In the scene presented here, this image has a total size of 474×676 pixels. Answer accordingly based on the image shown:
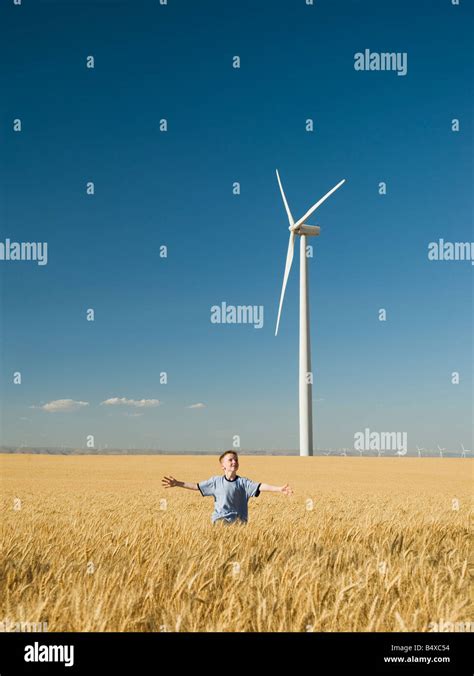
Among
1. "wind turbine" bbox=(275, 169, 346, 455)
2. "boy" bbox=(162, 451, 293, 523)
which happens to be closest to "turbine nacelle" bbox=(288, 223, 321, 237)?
"wind turbine" bbox=(275, 169, 346, 455)

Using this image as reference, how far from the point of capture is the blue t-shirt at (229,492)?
1023cm

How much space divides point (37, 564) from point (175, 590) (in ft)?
8.21

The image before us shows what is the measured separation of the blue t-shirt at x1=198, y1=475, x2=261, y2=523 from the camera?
33.6ft

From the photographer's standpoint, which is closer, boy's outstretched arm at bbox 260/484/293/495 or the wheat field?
the wheat field

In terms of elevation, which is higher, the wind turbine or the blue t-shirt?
the wind turbine

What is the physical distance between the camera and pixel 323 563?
6941 mm

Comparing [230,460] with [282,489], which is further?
[230,460]

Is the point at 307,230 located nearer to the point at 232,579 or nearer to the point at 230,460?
the point at 230,460

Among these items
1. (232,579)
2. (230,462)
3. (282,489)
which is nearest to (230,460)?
(230,462)

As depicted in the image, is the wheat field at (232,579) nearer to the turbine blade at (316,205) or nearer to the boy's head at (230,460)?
the boy's head at (230,460)

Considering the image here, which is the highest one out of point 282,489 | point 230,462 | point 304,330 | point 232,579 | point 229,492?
point 304,330

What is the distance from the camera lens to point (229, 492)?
33.9 ft

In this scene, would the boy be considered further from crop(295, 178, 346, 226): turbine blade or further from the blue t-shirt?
crop(295, 178, 346, 226): turbine blade
